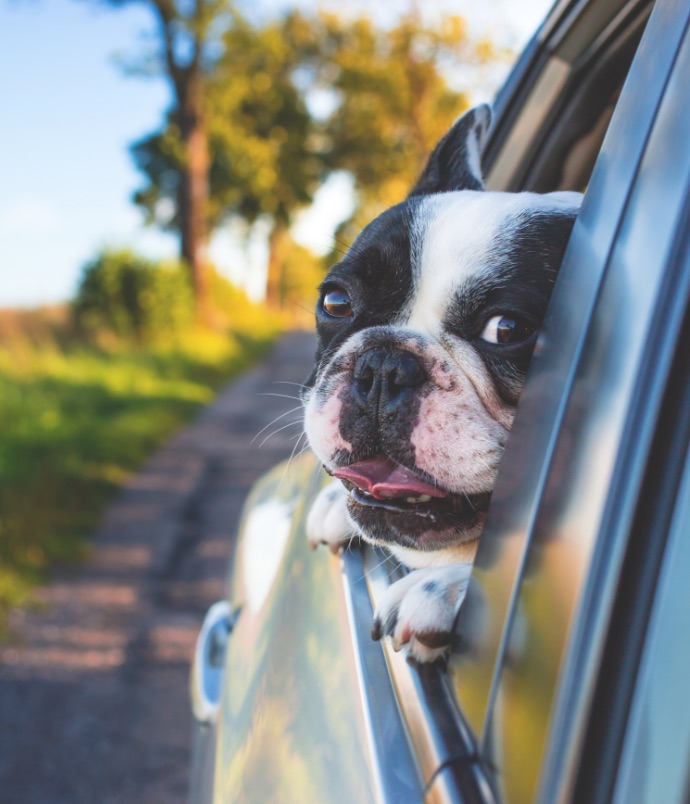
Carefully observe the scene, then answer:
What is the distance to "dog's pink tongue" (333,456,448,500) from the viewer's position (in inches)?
58.6

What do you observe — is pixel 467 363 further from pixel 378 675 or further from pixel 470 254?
pixel 378 675

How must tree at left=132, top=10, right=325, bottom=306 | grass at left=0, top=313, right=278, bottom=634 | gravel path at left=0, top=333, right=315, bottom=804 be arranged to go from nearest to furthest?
1. gravel path at left=0, top=333, right=315, bottom=804
2. grass at left=0, top=313, right=278, bottom=634
3. tree at left=132, top=10, right=325, bottom=306

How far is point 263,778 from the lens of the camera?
1217 mm

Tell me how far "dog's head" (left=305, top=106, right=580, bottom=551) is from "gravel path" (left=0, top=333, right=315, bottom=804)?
63.2 inches

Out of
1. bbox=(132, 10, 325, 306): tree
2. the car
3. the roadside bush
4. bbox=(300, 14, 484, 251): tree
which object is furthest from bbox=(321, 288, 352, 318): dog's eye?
bbox=(132, 10, 325, 306): tree

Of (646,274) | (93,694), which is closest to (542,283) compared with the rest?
(646,274)

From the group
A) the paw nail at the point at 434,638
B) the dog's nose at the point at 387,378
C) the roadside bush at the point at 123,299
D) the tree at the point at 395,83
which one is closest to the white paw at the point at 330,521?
the dog's nose at the point at 387,378

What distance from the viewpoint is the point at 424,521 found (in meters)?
1.47

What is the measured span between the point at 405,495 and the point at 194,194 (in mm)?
18644

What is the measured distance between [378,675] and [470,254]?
0.94m

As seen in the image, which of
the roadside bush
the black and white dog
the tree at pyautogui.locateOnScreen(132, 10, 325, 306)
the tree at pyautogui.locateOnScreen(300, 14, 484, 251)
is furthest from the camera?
the tree at pyautogui.locateOnScreen(132, 10, 325, 306)

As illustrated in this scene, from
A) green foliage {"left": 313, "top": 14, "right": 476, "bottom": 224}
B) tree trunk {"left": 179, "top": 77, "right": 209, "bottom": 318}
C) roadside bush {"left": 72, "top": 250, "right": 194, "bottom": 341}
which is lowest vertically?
roadside bush {"left": 72, "top": 250, "right": 194, "bottom": 341}

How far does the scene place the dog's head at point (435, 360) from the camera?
147 cm

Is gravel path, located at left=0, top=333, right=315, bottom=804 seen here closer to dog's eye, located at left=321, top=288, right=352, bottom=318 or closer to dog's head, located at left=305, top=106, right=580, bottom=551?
dog's eye, located at left=321, top=288, right=352, bottom=318
